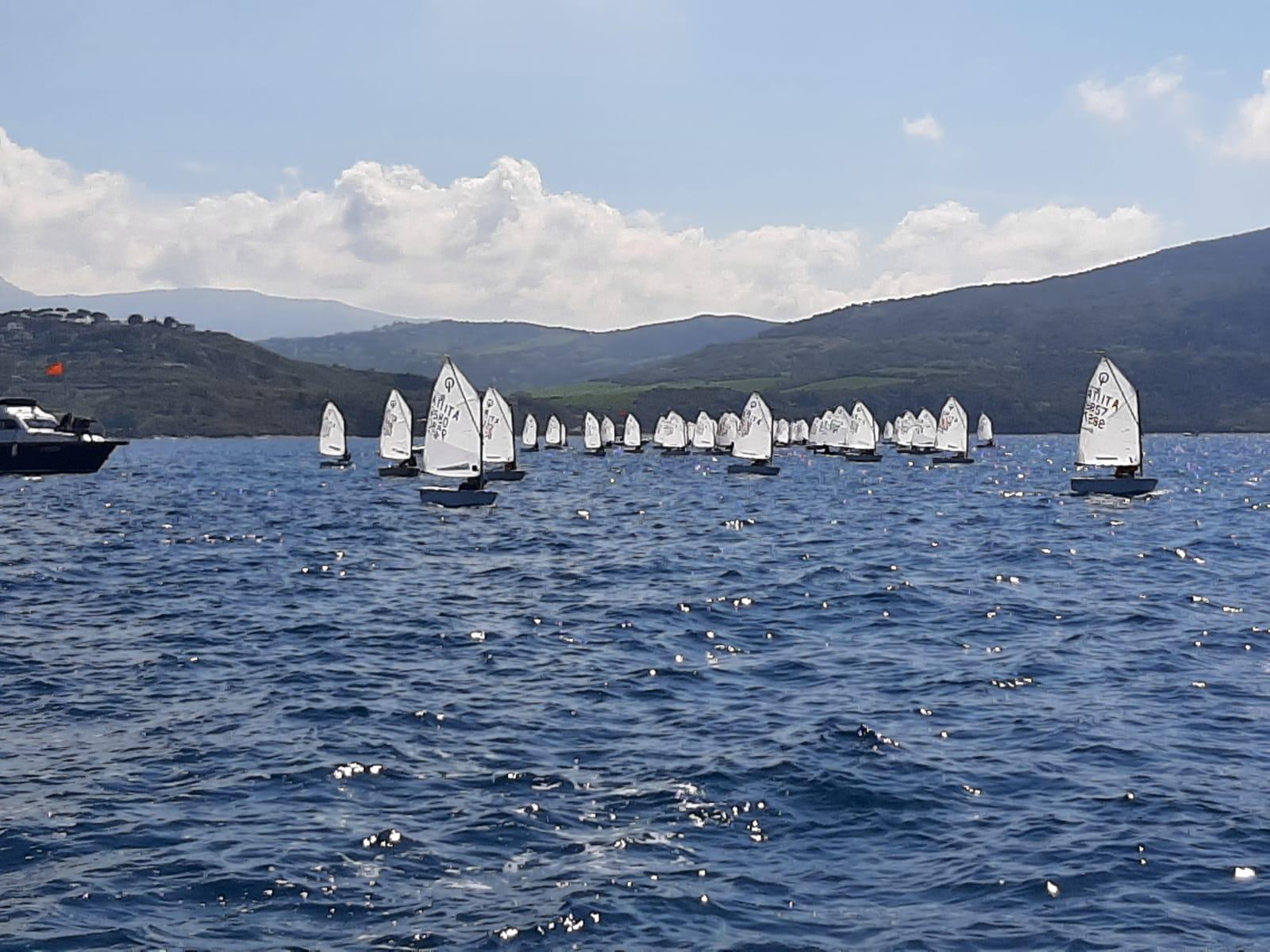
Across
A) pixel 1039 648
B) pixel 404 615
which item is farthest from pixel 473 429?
pixel 1039 648

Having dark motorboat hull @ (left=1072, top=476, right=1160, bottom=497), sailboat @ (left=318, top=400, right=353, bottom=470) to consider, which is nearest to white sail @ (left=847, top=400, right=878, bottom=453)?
sailboat @ (left=318, top=400, right=353, bottom=470)

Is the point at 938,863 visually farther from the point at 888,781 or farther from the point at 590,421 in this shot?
the point at 590,421

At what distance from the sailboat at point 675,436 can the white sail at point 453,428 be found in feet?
369

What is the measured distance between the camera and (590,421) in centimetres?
18625

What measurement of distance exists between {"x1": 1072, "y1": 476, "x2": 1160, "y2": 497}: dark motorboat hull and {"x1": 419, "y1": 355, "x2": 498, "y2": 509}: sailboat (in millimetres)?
39873

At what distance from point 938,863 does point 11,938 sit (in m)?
10.8

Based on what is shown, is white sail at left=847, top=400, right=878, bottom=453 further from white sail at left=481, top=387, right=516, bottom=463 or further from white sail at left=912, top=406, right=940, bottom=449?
white sail at left=481, top=387, right=516, bottom=463

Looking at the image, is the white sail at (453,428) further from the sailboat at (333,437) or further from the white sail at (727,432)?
the white sail at (727,432)

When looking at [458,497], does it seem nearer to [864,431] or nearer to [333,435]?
[333,435]

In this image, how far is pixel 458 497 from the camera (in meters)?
72.9

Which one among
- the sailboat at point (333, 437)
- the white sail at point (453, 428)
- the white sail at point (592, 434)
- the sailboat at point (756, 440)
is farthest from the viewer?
the white sail at point (592, 434)

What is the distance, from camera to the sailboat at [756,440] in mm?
119688

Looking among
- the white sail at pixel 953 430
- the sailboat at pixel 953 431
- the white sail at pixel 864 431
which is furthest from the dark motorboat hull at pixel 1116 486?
the white sail at pixel 864 431

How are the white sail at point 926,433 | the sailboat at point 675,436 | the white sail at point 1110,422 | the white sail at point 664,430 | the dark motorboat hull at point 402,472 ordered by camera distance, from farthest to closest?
the white sail at point 664,430 → the sailboat at point 675,436 → the white sail at point 926,433 → the dark motorboat hull at point 402,472 → the white sail at point 1110,422
